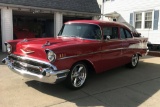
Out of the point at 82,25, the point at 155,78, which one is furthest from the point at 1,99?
the point at 155,78

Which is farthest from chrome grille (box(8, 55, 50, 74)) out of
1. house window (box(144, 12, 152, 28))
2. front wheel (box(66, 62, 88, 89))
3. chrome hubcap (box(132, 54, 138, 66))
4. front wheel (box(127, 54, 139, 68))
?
house window (box(144, 12, 152, 28))

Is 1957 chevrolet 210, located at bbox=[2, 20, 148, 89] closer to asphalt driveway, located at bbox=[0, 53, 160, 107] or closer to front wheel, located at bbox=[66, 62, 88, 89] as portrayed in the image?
front wheel, located at bbox=[66, 62, 88, 89]

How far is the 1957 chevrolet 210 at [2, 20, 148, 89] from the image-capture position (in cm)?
438

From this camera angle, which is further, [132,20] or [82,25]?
[132,20]

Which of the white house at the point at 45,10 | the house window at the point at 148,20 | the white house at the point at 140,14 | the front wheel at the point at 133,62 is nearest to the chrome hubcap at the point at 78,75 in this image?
the front wheel at the point at 133,62

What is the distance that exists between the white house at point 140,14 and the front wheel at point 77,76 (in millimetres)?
10209

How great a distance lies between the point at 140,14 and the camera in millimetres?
15234

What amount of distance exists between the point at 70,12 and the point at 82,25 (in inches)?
292

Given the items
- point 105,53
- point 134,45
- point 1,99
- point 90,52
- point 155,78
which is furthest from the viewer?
point 134,45

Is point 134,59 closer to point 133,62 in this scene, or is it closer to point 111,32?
point 133,62

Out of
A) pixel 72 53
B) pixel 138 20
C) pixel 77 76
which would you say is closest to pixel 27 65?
pixel 72 53

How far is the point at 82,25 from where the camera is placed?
5.84 metres

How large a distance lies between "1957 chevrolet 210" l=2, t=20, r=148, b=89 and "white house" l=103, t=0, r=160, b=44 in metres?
7.86

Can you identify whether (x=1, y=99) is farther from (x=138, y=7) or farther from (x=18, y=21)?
(x=18, y=21)
